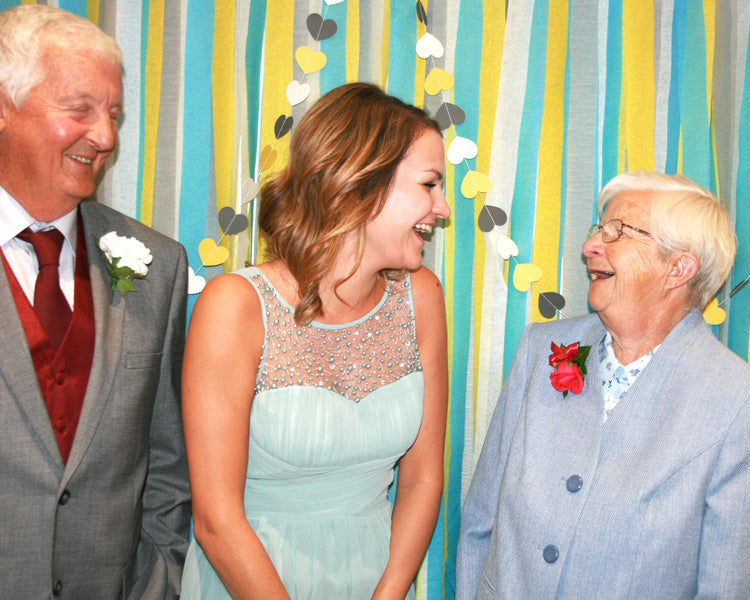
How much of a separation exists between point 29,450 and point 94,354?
26 cm

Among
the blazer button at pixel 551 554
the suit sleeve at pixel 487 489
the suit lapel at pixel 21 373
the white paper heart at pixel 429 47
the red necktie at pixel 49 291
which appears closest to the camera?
the suit lapel at pixel 21 373

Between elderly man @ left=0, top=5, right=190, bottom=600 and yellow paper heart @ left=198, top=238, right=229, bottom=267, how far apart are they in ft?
1.51

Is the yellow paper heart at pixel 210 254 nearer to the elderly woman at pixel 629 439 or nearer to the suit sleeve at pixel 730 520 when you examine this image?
the elderly woman at pixel 629 439

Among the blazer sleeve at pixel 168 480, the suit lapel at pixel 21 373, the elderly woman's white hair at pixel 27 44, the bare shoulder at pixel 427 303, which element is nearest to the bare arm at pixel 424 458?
the bare shoulder at pixel 427 303

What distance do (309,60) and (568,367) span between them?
1281mm

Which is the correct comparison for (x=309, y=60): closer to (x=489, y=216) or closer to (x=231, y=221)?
(x=231, y=221)

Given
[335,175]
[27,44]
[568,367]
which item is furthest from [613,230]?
[27,44]

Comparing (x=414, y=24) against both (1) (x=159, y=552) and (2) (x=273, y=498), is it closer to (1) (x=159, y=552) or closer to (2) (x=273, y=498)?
(2) (x=273, y=498)

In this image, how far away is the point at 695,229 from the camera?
1792mm

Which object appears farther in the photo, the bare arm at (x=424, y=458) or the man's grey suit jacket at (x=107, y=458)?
the bare arm at (x=424, y=458)

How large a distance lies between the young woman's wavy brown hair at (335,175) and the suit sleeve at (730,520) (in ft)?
3.43

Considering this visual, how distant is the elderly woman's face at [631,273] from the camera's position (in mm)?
1808

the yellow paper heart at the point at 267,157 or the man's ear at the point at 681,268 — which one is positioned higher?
the yellow paper heart at the point at 267,157

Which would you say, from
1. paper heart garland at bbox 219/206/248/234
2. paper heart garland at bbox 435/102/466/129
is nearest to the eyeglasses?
paper heart garland at bbox 435/102/466/129
